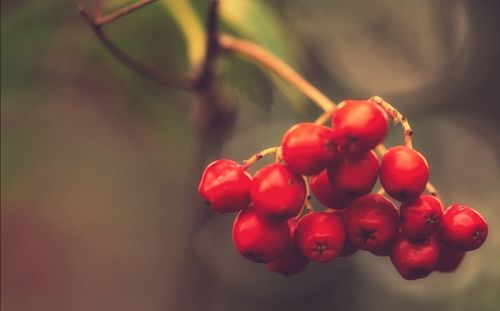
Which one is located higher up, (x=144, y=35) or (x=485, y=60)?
(x=144, y=35)

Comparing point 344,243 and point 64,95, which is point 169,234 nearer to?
point 64,95

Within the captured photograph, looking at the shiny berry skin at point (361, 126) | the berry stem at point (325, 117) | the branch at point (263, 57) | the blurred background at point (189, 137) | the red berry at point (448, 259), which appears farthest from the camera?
the blurred background at point (189, 137)

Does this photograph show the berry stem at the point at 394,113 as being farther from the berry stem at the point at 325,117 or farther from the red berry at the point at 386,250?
the red berry at the point at 386,250

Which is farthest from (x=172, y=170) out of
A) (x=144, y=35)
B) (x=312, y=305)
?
(x=312, y=305)

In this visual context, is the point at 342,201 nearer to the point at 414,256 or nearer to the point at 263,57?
the point at 414,256

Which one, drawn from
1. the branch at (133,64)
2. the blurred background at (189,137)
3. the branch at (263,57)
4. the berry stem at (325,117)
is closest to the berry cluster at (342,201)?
the berry stem at (325,117)

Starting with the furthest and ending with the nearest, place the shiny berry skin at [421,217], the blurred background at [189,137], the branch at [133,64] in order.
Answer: the blurred background at [189,137] → the branch at [133,64] → the shiny berry skin at [421,217]
